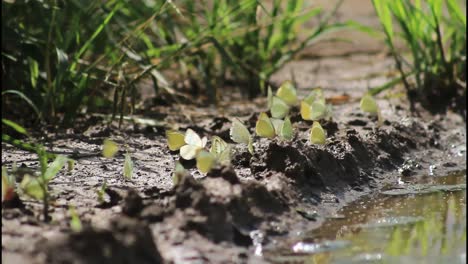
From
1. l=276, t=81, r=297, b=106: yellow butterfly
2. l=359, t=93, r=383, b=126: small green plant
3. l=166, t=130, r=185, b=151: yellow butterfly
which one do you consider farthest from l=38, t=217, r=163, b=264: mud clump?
l=359, t=93, r=383, b=126: small green plant

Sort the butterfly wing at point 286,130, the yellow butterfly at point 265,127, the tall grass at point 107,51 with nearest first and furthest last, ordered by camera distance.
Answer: the butterfly wing at point 286,130 < the yellow butterfly at point 265,127 < the tall grass at point 107,51

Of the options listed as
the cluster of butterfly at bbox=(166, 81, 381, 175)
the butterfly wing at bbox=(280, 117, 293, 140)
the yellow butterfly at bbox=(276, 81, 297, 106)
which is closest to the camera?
the cluster of butterfly at bbox=(166, 81, 381, 175)

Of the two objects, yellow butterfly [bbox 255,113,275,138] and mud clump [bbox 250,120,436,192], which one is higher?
yellow butterfly [bbox 255,113,275,138]

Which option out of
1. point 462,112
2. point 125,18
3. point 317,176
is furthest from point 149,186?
point 462,112

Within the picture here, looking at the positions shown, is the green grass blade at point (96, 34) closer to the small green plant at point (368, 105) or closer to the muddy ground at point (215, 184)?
the muddy ground at point (215, 184)

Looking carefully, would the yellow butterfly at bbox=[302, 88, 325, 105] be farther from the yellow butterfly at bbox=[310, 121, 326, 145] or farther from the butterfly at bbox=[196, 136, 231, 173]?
the butterfly at bbox=[196, 136, 231, 173]

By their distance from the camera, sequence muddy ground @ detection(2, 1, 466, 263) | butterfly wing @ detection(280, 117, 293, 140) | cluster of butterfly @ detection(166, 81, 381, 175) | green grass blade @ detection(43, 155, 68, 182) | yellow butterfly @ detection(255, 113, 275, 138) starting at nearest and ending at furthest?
1. muddy ground @ detection(2, 1, 466, 263)
2. green grass blade @ detection(43, 155, 68, 182)
3. cluster of butterfly @ detection(166, 81, 381, 175)
4. butterfly wing @ detection(280, 117, 293, 140)
5. yellow butterfly @ detection(255, 113, 275, 138)

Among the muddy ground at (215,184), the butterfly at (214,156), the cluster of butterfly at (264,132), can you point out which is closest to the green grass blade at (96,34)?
the muddy ground at (215,184)
